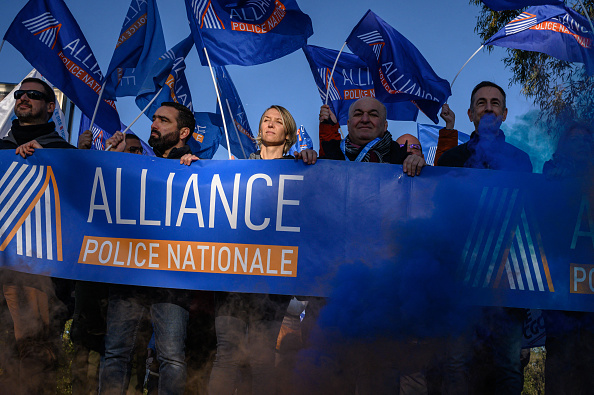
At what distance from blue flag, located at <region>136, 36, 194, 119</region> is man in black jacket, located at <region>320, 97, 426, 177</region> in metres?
3.38

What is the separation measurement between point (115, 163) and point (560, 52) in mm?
4563

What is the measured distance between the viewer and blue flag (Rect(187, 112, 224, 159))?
855 cm

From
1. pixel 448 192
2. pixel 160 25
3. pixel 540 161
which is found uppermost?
pixel 160 25

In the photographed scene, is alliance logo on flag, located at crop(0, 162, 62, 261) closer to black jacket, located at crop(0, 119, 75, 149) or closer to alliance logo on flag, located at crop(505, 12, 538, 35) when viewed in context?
black jacket, located at crop(0, 119, 75, 149)

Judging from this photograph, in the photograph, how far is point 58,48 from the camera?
5.96 meters

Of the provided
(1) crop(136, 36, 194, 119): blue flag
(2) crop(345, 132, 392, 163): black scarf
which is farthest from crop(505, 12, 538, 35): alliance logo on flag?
(1) crop(136, 36, 194, 119): blue flag

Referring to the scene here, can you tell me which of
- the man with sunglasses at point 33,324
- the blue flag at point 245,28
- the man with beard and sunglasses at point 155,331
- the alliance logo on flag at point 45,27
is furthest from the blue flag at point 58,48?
the man with beard and sunglasses at point 155,331

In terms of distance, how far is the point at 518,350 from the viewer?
2957 millimetres

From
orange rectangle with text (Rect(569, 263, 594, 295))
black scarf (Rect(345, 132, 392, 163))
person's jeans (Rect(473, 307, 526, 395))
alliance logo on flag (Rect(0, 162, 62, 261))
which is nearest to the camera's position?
person's jeans (Rect(473, 307, 526, 395))

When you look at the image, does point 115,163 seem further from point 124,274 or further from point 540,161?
point 540,161

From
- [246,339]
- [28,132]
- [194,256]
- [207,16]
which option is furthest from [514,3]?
[28,132]

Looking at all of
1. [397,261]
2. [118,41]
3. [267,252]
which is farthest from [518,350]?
[118,41]

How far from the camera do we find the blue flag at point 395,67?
6703mm

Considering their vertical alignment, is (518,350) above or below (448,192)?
below
